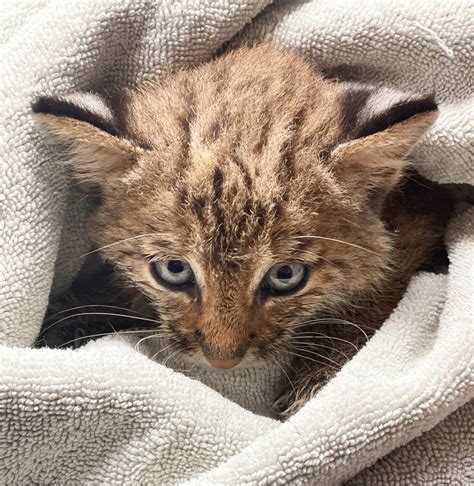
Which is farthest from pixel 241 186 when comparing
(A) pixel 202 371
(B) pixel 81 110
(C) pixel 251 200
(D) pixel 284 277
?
(A) pixel 202 371

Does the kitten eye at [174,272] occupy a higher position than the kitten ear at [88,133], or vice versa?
the kitten ear at [88,133]

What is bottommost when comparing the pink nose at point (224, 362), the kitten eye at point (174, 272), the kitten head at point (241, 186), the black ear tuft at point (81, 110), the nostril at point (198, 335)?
the pink nose at point (224, 362)

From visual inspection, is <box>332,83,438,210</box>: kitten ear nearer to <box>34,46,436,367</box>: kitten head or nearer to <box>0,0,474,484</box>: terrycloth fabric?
<box>34,46,436,367</box>: kitten head

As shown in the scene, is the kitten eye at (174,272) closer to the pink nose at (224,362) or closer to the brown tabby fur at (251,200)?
the brown tabby fur at (251,200)

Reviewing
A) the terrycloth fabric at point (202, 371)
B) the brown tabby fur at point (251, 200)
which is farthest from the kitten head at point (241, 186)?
the terrycloth fabric at point (202, 371)

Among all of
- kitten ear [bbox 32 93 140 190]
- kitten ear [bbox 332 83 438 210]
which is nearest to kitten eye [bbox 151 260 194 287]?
kitten ear [bbox 32 93 140 190]

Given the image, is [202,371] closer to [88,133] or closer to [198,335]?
[198,335]

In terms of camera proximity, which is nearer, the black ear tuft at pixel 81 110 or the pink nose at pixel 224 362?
the black ear tuft at pixel 81 110

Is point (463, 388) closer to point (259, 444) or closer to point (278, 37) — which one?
point (259, 444)
